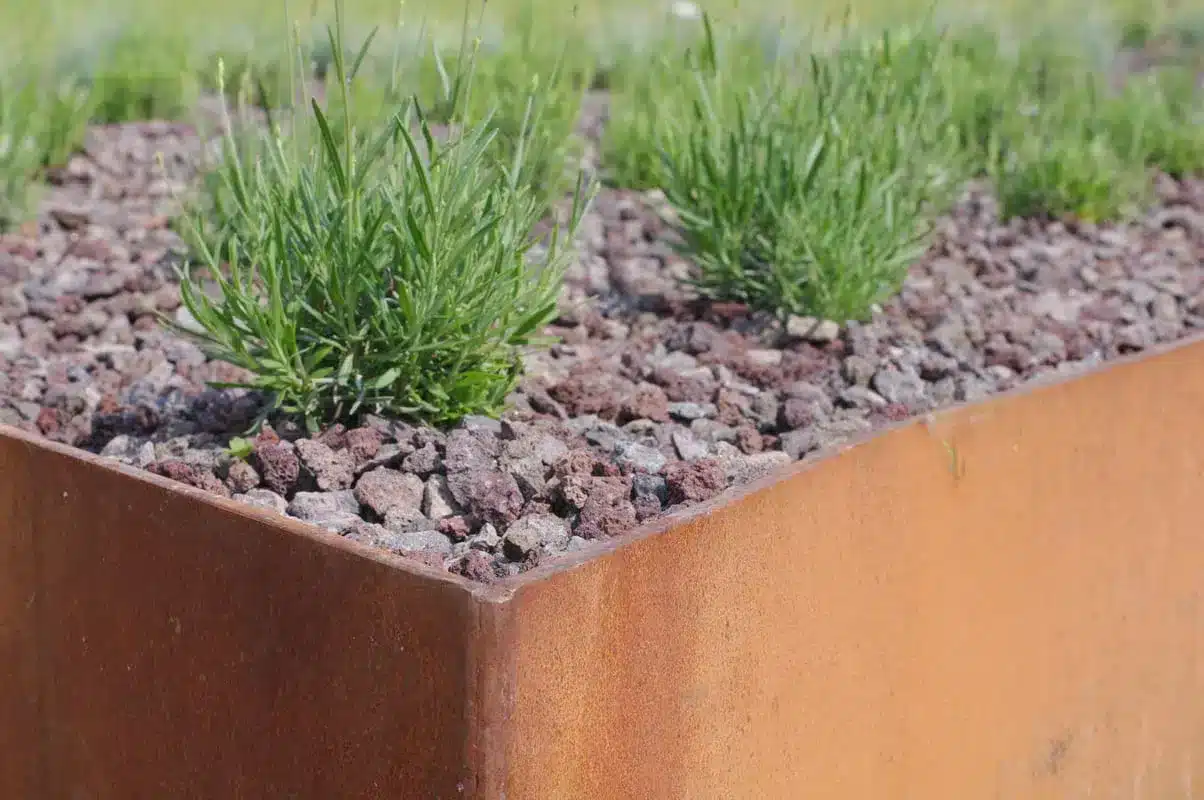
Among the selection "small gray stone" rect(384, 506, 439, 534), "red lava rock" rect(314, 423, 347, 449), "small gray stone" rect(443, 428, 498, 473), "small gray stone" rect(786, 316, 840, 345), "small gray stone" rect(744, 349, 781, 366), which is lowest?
"small gray stone" rect(744, 349, 781, 366)

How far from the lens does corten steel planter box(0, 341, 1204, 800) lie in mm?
1493

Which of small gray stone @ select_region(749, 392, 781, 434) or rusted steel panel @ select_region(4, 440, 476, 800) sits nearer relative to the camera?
rusted steel panel @ select_region(4, 440, 476, 800)

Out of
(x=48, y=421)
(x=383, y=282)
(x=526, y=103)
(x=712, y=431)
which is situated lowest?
(x=48, y=421)

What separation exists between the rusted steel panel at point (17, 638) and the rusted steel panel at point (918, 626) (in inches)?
36.5

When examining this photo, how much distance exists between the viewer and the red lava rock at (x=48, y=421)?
250cm

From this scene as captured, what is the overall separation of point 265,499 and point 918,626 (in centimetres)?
94

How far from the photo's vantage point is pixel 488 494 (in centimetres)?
201

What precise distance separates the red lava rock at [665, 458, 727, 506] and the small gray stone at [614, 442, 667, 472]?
0.12m

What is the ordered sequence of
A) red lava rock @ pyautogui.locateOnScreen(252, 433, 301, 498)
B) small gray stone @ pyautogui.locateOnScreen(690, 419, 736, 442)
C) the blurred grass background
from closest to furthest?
red lava rock @ pyautogui.locateOnScreen(252, 433, 301, 498) → small gray stone @ pyautogui.locateOnScreen(690, 419, 736, 442) → the blurred grass background

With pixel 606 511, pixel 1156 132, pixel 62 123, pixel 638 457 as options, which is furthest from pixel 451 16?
pixel 606 511

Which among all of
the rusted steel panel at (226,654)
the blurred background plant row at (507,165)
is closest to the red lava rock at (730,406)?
the blurred background plant row at (507,165)

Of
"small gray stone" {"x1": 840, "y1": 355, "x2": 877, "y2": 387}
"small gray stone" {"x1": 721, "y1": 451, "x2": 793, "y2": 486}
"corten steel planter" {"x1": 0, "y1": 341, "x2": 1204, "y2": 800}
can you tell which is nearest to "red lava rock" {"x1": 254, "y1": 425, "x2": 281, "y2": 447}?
"corten steel planter" {"x1": 0, "y1": 341, "x2": 1204, "y2": 800}

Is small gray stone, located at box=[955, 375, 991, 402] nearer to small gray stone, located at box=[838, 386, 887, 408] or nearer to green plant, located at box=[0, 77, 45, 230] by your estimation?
small gray stone, located at box=[838, 386, 887, 408]

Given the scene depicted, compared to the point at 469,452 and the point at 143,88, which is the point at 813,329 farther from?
the point at 143,88
